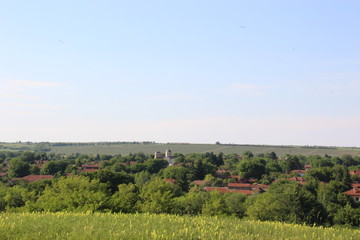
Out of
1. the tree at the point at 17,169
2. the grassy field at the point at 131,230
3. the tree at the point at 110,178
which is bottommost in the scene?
the tree at the point at 17,169

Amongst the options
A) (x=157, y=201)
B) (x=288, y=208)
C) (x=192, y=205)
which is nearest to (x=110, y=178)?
(x=192, y=205)

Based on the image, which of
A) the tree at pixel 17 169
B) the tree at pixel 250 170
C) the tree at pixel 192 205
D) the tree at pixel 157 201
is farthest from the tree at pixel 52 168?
the tree at pixel 192 205

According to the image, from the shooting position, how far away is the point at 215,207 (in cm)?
5241

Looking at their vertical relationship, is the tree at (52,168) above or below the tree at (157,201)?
below

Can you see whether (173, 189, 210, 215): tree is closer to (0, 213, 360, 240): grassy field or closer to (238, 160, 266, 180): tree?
(0, 213, 360, 240): grassy field

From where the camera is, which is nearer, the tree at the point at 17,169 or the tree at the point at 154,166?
the tree at the point at 17,169

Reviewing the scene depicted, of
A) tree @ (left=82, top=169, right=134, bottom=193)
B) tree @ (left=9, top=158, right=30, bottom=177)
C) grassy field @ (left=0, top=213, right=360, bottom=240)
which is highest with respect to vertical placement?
grassy field @ (left=0, top=213, right=360, bottom=240)

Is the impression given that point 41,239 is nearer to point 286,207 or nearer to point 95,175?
point 286,207

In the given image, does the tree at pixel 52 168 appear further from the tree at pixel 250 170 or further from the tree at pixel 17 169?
the tree at pixel 250 170

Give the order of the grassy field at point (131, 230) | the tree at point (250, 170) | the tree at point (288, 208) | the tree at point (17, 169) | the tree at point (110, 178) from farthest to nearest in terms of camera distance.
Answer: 1. the tree at point (250, 170)
2. the tree at point (17, 169)
3. the tree at point (110, 178)
4. the tree at point (288, 208)
5. the grassy field at point (131, 230)

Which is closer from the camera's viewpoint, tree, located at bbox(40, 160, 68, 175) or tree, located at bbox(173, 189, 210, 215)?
tree, located at bbox(173, 189, 210, 215)

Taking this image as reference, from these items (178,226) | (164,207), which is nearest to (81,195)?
(164,207)

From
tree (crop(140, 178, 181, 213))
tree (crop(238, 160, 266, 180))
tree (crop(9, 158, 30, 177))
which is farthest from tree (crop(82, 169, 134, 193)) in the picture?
tree (crop(9, 158, 30, 177))

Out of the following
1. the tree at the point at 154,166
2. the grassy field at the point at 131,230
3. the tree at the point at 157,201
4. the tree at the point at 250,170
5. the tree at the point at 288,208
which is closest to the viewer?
the grassy field at the point at 131,230
